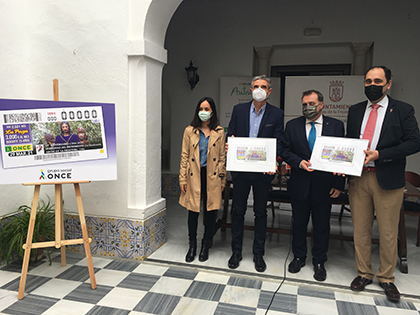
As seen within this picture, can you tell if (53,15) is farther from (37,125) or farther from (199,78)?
(199,78)

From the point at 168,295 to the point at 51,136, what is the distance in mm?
1714

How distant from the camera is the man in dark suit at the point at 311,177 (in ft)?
9.77

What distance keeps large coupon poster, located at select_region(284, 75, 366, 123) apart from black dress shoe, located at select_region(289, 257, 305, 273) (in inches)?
130

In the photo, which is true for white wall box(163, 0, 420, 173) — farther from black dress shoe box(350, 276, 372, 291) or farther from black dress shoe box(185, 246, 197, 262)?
black dress shoe box(350, 276, 372, 291)

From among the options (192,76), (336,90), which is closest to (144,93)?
(192,76)

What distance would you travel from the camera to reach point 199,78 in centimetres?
664

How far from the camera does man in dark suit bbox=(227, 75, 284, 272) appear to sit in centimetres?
316

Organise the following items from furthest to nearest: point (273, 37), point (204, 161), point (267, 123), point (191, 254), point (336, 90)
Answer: point (273, 37) → point (336, 90) → point (191, 254) → point (204, 161) → point (267, 123)

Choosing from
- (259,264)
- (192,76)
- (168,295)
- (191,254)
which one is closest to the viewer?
(168,295)

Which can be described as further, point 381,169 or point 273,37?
point 273,37

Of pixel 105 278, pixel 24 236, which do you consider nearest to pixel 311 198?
pixel 105 278

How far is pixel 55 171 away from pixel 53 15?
181 cm

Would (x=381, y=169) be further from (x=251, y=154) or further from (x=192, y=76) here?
(x=192, y=76)

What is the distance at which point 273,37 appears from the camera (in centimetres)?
623
